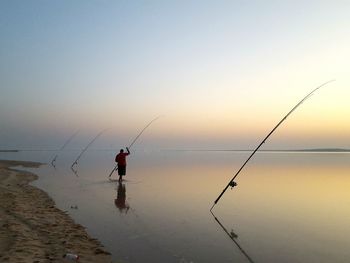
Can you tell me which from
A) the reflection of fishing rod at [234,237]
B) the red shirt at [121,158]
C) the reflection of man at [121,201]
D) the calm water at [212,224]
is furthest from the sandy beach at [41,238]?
the red shirt at [121,158]

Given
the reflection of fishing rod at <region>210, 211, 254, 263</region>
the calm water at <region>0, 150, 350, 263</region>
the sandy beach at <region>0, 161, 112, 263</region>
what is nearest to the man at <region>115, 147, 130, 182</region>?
the calm water at <region>0, 150, 350, 263</region>

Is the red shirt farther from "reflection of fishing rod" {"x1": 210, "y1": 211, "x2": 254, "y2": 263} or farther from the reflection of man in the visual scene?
"reflection of fishing rod" {"x1": 210, "y1": 211, "x2": 254, "y2": 263}

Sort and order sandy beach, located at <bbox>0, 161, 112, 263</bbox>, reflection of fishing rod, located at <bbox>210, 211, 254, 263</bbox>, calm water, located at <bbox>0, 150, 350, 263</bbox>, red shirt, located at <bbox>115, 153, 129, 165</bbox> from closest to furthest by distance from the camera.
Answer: sandy beach, located at <bbox>0, 161, 112, 263</bbox> → reflection of fishing rod, located at <bbox>210, 211, 254, 263</bbox> → calm water, located at <bbox>0, 150, 350, 263</bbox> → red shirt, located at <bbox>115, 153, 129, 165</bbox>

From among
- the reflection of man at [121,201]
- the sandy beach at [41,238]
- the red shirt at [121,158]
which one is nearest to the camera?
the sandy beach at [41,238]

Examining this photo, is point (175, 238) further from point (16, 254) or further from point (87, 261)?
point (16, 254)

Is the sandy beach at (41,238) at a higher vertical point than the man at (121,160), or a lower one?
higher

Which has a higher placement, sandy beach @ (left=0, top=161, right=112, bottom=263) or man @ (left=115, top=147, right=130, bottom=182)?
sandy beach @ (left=0, top=161, right=112, bottom=263)

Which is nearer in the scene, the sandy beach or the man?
the sandy beach

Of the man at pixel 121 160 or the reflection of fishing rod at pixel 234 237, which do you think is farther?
the man at pixel 121 160

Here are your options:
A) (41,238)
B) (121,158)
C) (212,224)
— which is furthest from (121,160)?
(41,238)

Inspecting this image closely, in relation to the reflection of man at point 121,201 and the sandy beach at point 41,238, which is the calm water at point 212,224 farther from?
the sandy beach at point 41,238

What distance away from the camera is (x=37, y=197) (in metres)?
16.0

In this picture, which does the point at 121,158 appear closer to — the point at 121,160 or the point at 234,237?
the point at 121,160

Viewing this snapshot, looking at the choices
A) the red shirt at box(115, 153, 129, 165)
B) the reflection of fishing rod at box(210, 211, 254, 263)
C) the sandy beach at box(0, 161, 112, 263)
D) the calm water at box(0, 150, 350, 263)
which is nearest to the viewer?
the sandy beach at box(0, 161, 112, 263)
